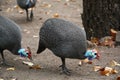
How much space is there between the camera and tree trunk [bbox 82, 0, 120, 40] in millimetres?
7508

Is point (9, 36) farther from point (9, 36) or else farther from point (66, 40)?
point (66, 40)

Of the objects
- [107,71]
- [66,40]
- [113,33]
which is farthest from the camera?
[113,33]

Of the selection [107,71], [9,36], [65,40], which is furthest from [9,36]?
[107,71]

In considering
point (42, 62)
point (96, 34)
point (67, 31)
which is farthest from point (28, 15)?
point (67, 31)

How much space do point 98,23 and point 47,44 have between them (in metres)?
2.28

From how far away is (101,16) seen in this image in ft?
25.0

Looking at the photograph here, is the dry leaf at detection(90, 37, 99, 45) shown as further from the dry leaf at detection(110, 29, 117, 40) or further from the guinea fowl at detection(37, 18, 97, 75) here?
the guinea fowl at detection(37, 18, 97, 75)

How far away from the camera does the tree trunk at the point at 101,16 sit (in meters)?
7.51

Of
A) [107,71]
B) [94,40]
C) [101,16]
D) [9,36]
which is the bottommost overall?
[94,40]

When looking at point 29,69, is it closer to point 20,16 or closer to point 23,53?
point 23,53

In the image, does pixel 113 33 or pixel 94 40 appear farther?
pixel 94 40

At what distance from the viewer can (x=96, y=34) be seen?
25.5ft

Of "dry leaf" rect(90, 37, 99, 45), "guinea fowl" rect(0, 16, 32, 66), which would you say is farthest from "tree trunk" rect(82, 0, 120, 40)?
"guinea fowl" rect(0, 16, 32, 66)

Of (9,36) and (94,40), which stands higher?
(9,36)
